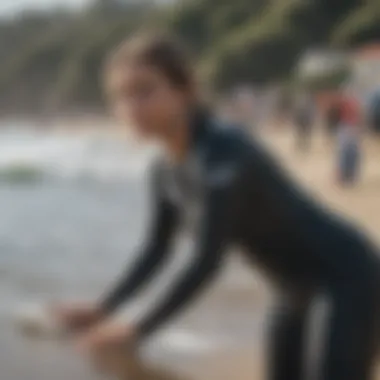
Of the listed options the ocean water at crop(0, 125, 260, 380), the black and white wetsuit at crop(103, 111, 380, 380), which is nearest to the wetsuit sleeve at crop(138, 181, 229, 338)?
the black and white wetsuit at crop(103, 111, 380, 380)

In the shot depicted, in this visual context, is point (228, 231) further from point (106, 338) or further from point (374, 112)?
point (374, 112)

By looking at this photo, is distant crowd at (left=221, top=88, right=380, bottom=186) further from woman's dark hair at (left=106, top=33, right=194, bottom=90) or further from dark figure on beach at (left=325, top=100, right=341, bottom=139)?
woman's dark hair at (left=106, top=33, right=194, bottom=90)

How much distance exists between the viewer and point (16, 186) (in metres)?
1.01

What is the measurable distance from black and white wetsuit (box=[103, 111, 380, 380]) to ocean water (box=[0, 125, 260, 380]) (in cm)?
10

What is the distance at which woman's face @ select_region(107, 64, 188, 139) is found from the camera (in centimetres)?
84

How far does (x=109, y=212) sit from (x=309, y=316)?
0.25 meters

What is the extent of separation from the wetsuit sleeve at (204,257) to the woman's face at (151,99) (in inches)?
3.2

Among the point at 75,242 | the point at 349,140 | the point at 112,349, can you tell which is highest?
the point at 349,140

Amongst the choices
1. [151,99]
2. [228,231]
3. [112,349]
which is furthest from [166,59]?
[112,349]

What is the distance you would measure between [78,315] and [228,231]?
0.66ft

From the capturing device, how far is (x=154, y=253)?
879 mm

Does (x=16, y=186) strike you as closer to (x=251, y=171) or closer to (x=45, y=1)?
(x=45, y=1)

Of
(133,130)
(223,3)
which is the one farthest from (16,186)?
(223,3)

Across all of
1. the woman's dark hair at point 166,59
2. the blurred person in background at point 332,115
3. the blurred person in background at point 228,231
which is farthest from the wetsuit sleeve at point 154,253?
the blurred person in background at point 332,115
